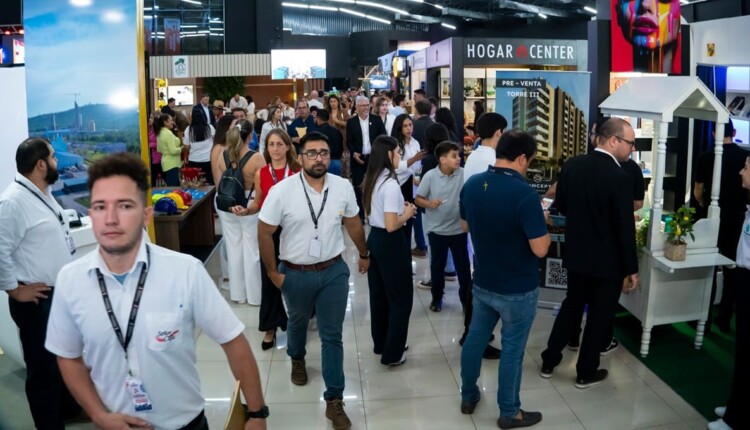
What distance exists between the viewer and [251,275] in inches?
224

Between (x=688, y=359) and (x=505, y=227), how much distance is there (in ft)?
6.55

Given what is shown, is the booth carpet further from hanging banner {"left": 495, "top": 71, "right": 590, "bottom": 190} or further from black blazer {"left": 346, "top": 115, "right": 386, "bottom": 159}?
black blazer {"left": 346, "top": 115, "right": 386, "bottom": 159}

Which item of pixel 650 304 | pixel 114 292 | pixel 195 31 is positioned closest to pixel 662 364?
pixel 650 304

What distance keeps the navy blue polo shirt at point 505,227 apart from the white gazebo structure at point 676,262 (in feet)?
4.79

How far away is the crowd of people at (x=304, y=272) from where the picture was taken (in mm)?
1912

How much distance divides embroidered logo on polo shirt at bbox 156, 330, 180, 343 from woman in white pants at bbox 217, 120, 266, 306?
3.46m

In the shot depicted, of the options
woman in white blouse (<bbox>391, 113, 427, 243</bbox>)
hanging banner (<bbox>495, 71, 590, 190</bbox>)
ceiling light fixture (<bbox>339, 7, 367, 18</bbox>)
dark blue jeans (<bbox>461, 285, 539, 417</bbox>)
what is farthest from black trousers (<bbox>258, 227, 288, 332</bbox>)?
ceiling light fixture (<bbox>339, 7, 367, 18</bbox>)

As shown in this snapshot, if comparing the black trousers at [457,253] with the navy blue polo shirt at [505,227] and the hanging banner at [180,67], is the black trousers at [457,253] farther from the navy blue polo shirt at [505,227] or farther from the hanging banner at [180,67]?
the hanging banner at [180,67]

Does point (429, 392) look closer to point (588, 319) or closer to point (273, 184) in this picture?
point (588, 319)

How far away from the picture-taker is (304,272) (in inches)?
143

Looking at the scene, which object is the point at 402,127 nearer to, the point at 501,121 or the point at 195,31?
the point at 501,121

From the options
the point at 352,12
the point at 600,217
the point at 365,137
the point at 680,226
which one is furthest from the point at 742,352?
the point at 352,12

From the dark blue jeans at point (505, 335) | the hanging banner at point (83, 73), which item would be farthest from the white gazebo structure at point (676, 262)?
the hanging banner at point (83, 73)

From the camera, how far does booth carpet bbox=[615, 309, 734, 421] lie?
13.3 ft
